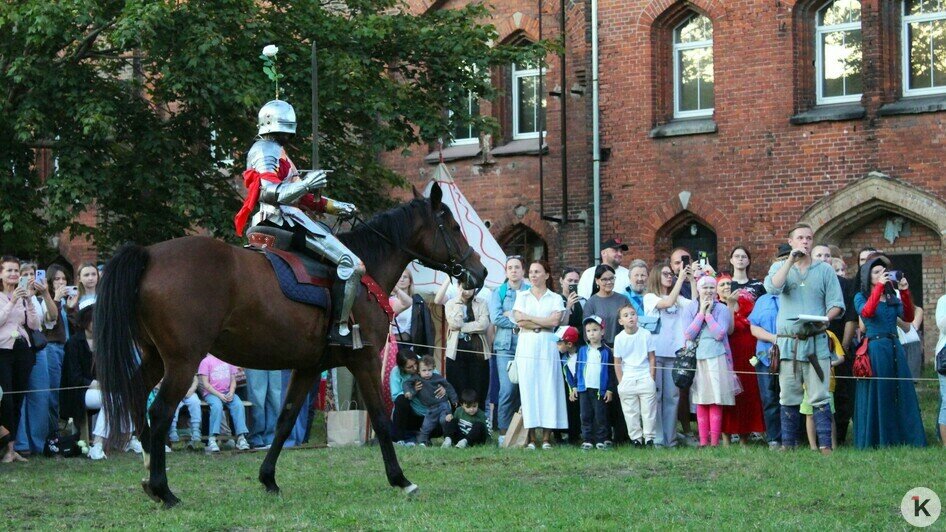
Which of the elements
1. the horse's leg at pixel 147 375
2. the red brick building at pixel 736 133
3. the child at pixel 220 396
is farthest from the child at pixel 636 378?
the red brick building at pixel 736 133

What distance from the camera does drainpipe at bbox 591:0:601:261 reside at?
28312 millimetres

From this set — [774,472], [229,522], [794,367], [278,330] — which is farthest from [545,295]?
[229,522]

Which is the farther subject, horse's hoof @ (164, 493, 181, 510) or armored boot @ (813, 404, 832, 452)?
armored boot @ (813, 404, 832, 452)

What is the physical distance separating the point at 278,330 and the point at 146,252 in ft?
3.98

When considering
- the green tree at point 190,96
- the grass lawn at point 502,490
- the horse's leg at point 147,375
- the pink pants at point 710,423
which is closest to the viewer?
the grass lawn at point 502,490

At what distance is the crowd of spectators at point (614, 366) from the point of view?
14.6m

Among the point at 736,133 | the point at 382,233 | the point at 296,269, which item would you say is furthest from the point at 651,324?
the point at 736,133

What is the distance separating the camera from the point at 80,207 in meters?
23.3

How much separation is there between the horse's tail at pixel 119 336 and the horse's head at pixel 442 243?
283 centimetres

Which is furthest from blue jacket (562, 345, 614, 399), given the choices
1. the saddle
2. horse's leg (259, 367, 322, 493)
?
the saddle

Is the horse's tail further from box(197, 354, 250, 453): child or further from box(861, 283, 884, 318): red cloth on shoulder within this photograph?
box(861, 283, 884, 318): red cloth on shoulder

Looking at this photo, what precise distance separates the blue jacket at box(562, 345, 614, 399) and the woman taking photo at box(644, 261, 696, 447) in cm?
55

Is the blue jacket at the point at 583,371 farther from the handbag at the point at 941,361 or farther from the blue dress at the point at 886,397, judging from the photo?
the handbag at the point at 941,361

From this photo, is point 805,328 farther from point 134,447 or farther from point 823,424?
point 134,447
